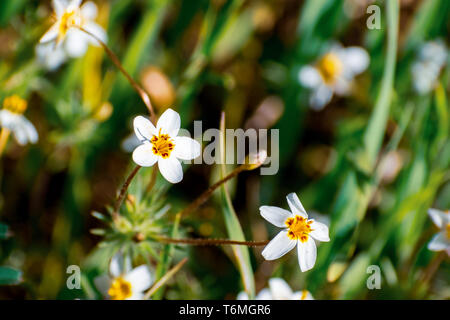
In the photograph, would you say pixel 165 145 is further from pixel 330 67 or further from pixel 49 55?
pixel 330 67

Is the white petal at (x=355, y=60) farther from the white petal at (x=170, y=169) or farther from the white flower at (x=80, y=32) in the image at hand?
the white petal at (x=170, y=169)

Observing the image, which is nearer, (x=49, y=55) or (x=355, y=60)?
(x=49, y=55)

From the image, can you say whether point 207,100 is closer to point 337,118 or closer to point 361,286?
point 337,118

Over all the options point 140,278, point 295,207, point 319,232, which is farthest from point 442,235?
point 140,278

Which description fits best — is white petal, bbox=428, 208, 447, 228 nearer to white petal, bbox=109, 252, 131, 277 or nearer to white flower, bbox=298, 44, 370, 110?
white flower, bbox=298, 44, 370, 110

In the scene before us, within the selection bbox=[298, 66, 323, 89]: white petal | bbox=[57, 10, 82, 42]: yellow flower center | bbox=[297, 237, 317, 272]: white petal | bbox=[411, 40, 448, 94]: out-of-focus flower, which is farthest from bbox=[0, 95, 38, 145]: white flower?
bbox=[411, 40, 448, 94]: out-of-focus flower
